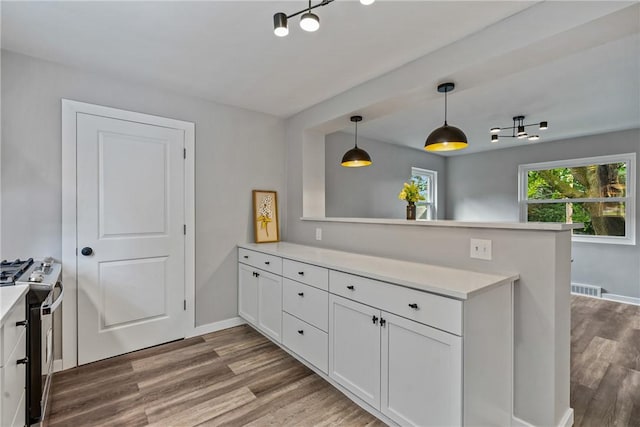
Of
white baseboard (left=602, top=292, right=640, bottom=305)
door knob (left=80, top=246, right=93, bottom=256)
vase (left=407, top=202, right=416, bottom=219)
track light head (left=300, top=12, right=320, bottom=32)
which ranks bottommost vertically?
white baseboard (left=602, top=292, right=640, bottom=305)

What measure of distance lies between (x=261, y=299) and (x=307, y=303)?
0.77 m

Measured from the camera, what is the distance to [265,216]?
357 cm

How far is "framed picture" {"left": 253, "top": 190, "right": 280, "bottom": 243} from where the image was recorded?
11.5ft

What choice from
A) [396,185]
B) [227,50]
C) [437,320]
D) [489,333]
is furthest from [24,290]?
[396,185]

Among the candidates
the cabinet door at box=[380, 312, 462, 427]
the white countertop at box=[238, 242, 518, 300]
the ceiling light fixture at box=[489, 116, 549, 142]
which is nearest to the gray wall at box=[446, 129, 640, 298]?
the ceiling light fixture at box=[489, 116, 549, 142]

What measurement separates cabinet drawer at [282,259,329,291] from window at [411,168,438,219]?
4.32 meters

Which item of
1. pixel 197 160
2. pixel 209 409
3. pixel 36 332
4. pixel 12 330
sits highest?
pixel 197 160

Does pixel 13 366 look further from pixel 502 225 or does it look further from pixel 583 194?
pixel 583 194

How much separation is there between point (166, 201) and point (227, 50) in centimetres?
150

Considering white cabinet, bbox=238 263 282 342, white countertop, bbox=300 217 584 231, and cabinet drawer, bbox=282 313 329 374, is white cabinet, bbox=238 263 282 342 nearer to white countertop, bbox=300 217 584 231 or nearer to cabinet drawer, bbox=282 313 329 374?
cabinet drawer, bbox=282 313 329 374

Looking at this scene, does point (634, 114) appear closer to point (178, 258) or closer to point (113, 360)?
point (178, 258)

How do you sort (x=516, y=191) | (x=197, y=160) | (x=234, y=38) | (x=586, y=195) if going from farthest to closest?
1. (x=516, y=191)
2. (x=586, y=195)
3. (x=197, y=160)
4. (x=234, y=38)

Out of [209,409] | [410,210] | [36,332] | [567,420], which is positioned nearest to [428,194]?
[410,210]

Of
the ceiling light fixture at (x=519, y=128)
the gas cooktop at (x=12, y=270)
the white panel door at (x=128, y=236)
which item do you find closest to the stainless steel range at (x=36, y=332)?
the gas cooktop at (x=12, y=270)
